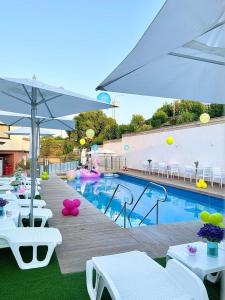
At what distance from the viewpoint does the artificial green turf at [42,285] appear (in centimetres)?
263

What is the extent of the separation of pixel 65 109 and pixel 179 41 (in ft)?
11.4

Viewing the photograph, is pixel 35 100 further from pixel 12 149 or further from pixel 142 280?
pixel 12 149

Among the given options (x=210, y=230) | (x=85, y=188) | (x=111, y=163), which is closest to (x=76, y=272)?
(x=210, y=230)

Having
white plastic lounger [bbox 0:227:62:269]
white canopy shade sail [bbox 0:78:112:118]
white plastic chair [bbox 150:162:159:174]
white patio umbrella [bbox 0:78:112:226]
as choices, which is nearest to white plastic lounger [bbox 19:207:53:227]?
white patio umbrella [bbox 0:78:112:226]

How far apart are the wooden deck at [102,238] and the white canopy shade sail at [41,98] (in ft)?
7.19

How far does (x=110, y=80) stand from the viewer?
2.67 m

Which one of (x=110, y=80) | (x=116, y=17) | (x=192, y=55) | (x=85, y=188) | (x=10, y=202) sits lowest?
(x=85, y=188)

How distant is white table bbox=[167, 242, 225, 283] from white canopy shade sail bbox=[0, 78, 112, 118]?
2.20 m

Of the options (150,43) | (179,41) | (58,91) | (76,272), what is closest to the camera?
(179,41)

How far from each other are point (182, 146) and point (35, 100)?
37.7 feet

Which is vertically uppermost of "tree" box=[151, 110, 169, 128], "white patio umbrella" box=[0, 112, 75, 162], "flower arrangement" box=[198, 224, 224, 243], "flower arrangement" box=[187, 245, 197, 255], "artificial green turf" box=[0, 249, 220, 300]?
"tree" box=[151, 110, 169, 128]

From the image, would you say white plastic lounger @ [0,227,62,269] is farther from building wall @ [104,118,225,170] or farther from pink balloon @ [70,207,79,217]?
building wall @ [104,118,225,170]

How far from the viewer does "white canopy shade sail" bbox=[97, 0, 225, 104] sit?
1786 millimetres

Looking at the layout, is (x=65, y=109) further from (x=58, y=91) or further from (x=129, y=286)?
(x=129, y=286)
